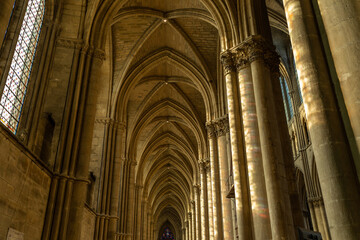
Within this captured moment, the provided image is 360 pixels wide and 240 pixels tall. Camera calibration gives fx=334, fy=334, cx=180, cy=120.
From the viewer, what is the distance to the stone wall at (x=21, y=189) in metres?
6.06

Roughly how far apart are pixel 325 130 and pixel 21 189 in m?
5.72

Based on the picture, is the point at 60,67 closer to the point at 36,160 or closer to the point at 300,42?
the point at 36,160

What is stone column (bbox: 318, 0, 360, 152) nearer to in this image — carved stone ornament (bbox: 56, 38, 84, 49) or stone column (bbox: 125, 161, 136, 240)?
carved stone ornament (bbox: 56, 38, 84, 49)

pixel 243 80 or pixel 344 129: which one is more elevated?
pixel 243 80

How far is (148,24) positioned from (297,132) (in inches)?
354

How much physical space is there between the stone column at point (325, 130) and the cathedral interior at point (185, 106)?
2cm

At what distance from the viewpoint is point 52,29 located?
31.4 feet

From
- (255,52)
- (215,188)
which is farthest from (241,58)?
(215,188)

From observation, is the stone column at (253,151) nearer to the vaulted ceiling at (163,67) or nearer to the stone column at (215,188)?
the vaulted ceiling at (163,67)

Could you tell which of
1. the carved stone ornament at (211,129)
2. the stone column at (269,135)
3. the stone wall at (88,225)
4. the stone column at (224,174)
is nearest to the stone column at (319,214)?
the stone column at (224,174)

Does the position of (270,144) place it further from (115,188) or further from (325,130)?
(115,188)

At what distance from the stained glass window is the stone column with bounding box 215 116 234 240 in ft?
28.4

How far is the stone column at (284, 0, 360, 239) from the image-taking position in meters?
3.85

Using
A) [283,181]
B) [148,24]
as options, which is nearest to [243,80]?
[283,181]
